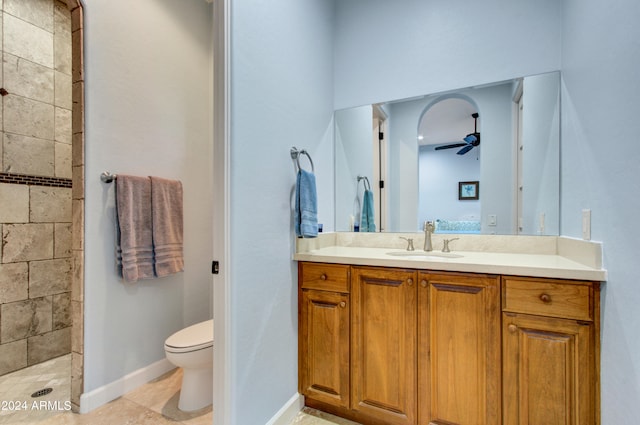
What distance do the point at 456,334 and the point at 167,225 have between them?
1990mm

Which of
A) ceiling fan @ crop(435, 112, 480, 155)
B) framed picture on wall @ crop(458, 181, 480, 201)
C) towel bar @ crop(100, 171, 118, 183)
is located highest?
ceiling fan @ crop(435, 112, 480, 155)

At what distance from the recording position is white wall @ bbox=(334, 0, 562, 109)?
5.54 feet

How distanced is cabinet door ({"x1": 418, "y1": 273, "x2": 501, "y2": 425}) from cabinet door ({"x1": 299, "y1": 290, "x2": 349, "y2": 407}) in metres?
0.41

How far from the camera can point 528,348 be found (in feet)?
4.08

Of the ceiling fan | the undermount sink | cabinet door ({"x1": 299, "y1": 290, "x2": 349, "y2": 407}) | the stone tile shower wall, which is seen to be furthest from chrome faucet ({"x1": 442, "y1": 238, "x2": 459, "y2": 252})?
the stone tile shower wall

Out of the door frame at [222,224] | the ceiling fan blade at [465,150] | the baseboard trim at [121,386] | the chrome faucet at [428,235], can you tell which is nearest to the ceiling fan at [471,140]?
the ceiling fan blade at [465,150]

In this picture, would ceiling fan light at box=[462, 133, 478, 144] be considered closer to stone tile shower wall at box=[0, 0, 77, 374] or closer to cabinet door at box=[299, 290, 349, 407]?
cabinet door at box=[299, 290, 349, 407]

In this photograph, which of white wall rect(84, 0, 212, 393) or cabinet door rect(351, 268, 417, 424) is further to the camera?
white wall rect(84, 0, 212, 393)

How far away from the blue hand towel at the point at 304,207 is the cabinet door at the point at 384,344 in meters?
0.35

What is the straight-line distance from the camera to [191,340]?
1728mm

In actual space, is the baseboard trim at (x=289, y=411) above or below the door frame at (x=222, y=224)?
below

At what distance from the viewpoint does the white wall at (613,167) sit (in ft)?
3.06

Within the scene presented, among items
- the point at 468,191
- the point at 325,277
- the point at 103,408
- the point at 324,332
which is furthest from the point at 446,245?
the point at 103,408

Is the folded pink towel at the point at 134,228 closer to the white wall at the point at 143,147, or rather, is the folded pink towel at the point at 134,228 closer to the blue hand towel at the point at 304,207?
the white wall at the point at 143,147
